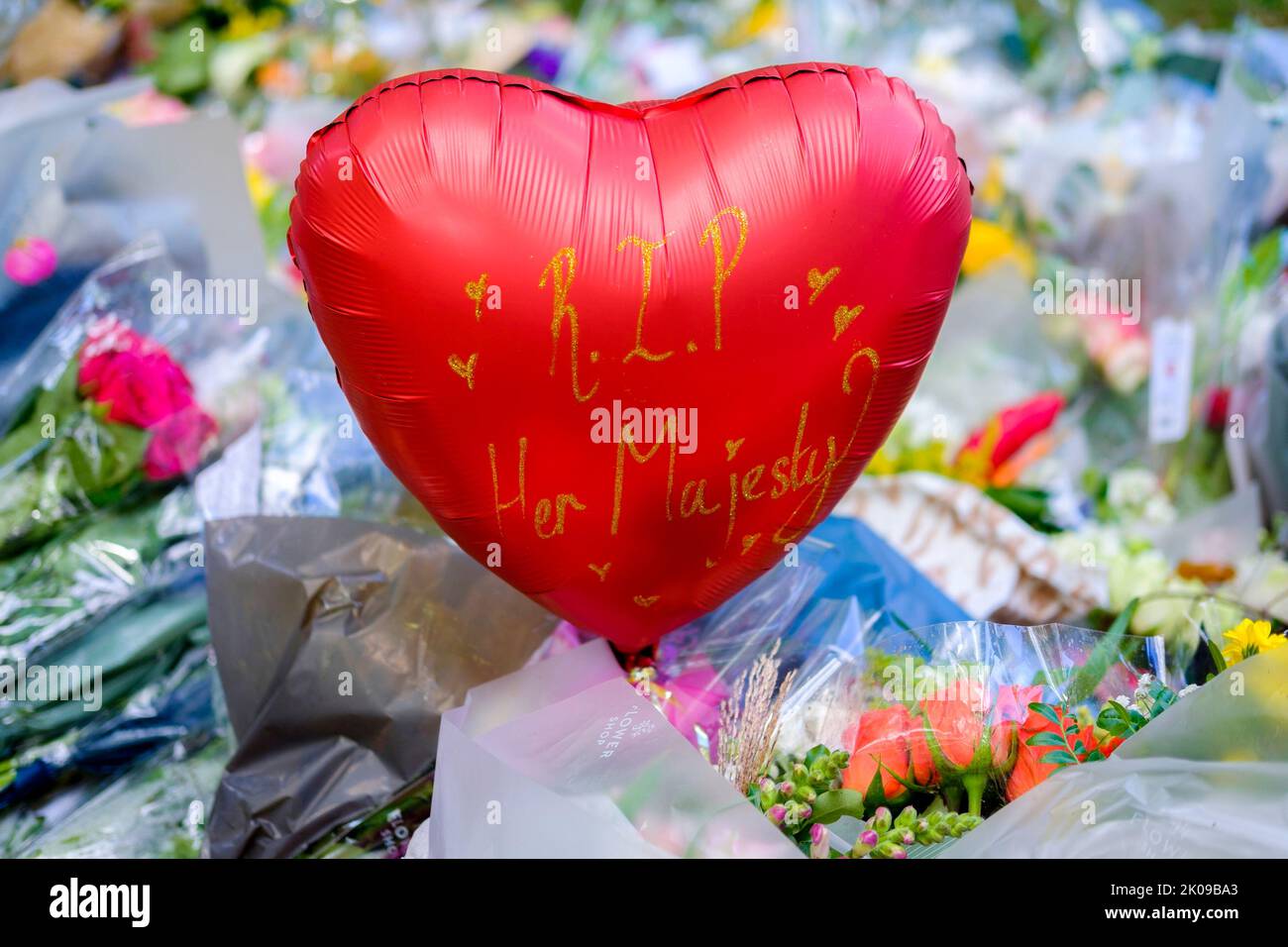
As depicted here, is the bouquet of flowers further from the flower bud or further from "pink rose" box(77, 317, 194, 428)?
the flower bud

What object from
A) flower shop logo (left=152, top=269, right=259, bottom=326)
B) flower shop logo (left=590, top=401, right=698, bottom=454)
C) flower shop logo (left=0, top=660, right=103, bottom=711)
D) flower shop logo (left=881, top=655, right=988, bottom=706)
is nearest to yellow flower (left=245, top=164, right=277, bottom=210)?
flower shop logo (left=152, top=269, right=259, bottom=326)

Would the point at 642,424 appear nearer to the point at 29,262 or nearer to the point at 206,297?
the point at 206,297

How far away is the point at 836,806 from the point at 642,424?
392 millimetres

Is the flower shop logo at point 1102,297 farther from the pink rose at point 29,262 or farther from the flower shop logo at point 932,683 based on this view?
the pink rose at point 29,262

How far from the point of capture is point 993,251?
80.8 inches

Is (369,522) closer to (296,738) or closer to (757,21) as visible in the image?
(296,738)

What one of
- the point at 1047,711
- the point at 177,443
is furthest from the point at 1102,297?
the point at 177,443

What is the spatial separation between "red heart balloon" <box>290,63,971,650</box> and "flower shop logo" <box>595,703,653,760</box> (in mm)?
175

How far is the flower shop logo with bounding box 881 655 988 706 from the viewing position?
111cm

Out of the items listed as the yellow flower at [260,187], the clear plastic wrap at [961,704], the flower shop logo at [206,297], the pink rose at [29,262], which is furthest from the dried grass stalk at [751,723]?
the yellow flower at [260,187]

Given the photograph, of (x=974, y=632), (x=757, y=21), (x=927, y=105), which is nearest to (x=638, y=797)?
(x=974, y=632)

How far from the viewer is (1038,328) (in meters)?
2.00
